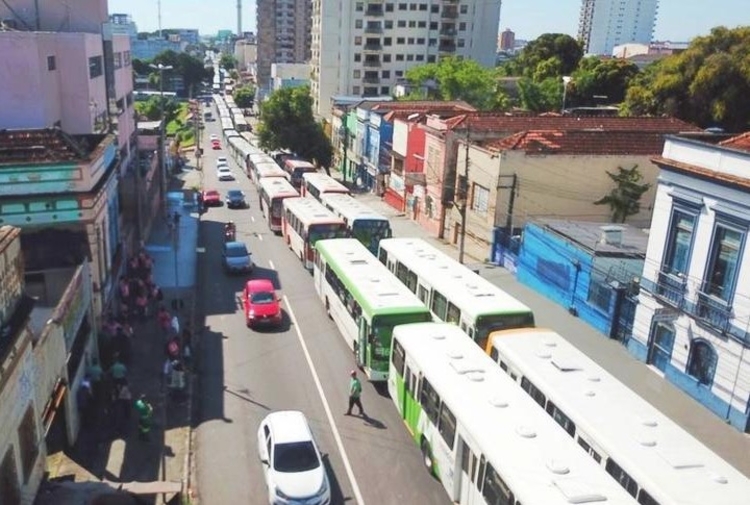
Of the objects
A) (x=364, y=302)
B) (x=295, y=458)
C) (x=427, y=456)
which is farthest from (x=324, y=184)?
(x=295, y=458)

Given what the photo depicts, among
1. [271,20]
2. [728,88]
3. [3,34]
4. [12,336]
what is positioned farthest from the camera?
[271,20]

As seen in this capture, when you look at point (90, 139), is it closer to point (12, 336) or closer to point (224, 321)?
point (224, 321)

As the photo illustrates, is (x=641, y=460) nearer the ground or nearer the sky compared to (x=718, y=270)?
nearer the ground

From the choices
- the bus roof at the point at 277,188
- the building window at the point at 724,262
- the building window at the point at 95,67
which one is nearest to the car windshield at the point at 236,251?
the bus roof at the point at 277,188

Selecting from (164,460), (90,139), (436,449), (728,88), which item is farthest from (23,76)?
(728,88)

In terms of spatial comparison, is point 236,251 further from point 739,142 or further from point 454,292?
point 739,142

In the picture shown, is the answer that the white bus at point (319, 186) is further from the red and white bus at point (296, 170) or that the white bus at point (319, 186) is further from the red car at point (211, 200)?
the red car at point (211, 200)

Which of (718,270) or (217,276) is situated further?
(217,276)

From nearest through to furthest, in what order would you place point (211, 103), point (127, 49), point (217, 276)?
point (217, 276) < point (127, 49) < point (211, 103)
